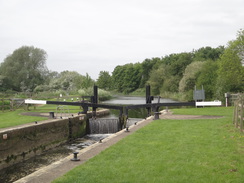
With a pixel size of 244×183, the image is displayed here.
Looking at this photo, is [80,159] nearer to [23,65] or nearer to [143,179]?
[143,179]

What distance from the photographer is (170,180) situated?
17.3 ft

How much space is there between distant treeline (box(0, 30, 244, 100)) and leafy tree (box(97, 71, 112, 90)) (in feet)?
30.3

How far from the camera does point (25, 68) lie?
177 ft

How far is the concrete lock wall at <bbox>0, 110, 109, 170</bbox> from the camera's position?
36.2ft

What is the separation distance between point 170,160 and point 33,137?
343 inches

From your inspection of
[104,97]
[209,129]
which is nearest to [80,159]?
[209,129]

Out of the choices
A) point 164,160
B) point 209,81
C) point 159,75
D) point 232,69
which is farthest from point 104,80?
point 164,160

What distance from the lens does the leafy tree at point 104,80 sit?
332 ft

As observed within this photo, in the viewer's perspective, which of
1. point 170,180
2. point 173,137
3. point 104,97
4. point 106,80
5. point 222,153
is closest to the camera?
point 170,180

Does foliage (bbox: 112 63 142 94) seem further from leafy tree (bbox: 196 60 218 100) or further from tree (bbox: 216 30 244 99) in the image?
tree (bbox: 216 30 244 99)

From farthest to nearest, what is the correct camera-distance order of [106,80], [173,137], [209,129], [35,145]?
[106,80] → [35,145] → [209,129] → [173,137]

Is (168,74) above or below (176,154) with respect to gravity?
above

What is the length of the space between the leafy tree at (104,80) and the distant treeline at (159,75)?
9241 mm

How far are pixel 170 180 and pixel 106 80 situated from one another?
323 ft
